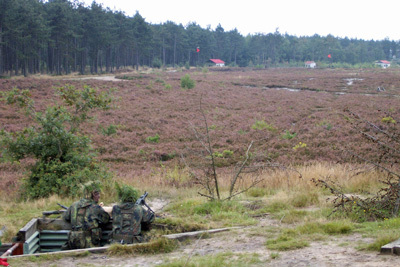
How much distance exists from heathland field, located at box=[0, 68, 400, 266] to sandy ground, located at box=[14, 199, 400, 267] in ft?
0.12

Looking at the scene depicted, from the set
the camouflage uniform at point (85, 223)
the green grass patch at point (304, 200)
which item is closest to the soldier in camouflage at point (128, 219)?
the camouflage uniform at point (85, 223)

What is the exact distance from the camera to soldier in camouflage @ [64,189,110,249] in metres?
6.77

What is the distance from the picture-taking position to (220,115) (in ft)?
96.9

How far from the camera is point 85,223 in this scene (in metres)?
6.91

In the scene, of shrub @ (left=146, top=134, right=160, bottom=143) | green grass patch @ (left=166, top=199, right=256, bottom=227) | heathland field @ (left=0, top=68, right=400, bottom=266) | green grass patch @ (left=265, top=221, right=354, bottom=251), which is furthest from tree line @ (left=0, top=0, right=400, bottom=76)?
green grass patch @ (left=265, top=221, right=354, bottom=251)

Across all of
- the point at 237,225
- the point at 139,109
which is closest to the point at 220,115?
the point at 139,109

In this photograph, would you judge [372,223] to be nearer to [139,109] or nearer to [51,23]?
[139,109]

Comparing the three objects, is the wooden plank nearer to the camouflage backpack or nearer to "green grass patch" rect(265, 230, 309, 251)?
the camouflage backpack

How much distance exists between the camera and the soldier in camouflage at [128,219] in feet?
22.2

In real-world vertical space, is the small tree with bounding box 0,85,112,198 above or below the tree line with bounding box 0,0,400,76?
below

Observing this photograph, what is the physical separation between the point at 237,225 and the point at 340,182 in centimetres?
431

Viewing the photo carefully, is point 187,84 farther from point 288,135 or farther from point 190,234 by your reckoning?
point 190,234

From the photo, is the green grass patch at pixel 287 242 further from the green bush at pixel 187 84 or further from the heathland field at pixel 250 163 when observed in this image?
the green bush at pixel 187 84

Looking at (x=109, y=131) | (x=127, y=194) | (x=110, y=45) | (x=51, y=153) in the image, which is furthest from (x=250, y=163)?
(x=110, y=45)
